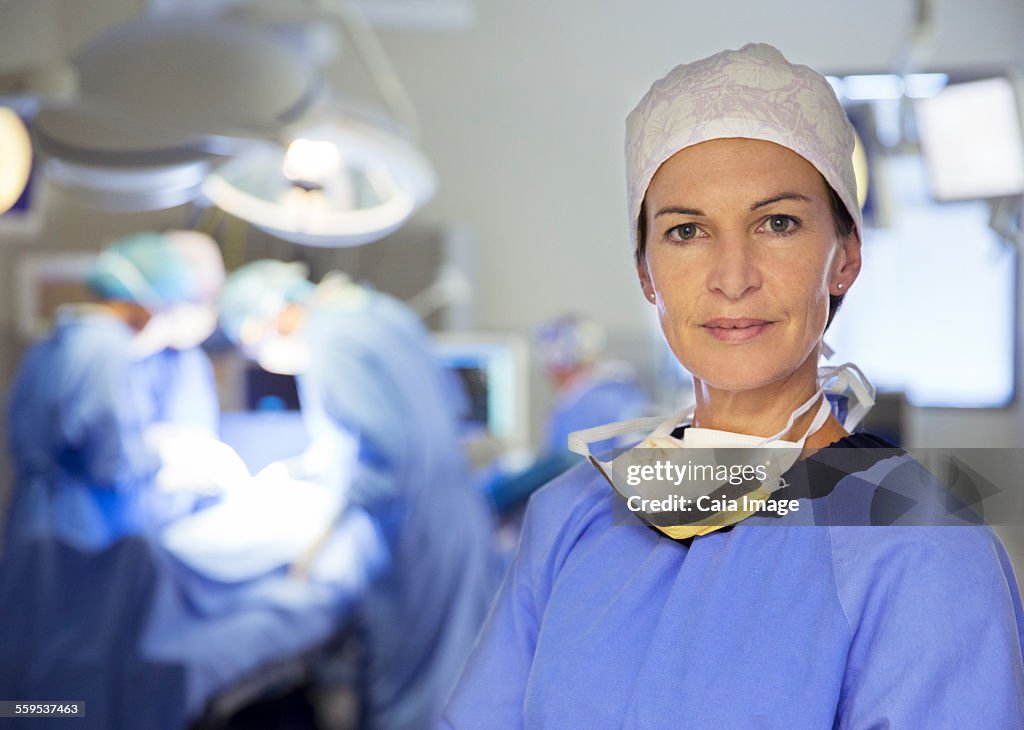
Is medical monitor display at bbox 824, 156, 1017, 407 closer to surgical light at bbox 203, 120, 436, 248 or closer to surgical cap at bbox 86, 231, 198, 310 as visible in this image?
surgical light at bbox 203, 120, 436, 248

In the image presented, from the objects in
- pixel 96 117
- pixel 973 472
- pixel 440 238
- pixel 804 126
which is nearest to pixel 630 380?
pixel 440 238

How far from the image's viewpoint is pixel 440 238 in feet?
10.2

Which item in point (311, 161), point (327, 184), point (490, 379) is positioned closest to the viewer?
point (311, 161)

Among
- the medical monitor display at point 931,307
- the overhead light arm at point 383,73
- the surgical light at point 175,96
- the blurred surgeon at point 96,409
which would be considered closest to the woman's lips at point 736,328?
the medical monitor display at point 931,307

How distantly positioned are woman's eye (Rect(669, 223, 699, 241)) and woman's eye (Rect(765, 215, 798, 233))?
0.07m

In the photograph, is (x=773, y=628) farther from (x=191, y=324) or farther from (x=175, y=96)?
(x=191, y=324)

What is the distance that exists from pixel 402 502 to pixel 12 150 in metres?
1.37

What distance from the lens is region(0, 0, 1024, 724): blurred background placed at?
1536 millimetres

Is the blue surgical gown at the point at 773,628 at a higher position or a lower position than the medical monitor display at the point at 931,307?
lower

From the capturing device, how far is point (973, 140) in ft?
5.24

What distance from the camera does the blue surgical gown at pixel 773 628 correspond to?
74 cm

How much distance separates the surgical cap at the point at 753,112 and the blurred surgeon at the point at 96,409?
184 centimetres

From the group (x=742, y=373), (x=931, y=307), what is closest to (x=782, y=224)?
(x=742, y=373)

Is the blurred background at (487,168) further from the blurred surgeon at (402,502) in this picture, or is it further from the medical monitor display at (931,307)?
the blurred surgeon at (402,502)
